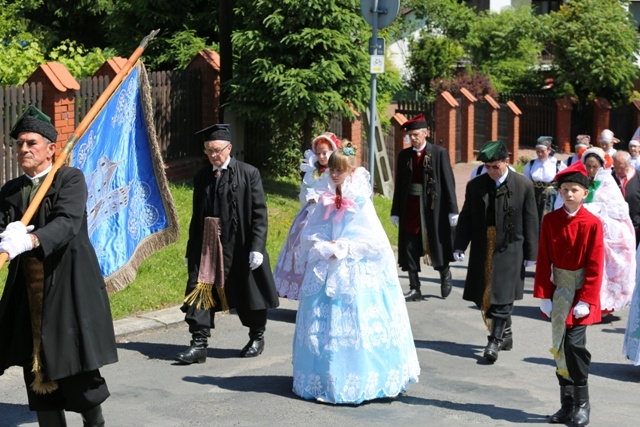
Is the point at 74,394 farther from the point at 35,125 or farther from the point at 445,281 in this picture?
the point at 445,281

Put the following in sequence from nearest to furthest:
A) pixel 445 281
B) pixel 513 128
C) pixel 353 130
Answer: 1. pixel 445 281
2. pixel 353 130
3. pixel 513 128

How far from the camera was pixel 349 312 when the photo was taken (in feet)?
26.8

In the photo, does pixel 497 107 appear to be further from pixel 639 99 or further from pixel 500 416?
pixel 500 416

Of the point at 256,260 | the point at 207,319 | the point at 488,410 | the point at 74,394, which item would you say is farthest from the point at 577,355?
the point at 74,394

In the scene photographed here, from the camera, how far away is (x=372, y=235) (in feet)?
27.2

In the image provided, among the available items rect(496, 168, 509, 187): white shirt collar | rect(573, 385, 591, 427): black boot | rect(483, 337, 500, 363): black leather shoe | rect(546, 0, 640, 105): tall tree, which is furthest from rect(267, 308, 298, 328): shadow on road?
rect(546, 0, 640, 105): tall tree

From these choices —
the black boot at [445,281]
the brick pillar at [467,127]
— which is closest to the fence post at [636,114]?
the brick pillar at [467,127]

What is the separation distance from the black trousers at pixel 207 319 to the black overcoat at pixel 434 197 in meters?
2.90

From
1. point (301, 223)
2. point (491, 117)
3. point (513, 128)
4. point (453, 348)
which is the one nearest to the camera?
→ point (453, 348)

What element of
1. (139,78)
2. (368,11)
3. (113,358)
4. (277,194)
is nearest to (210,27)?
(277,194)

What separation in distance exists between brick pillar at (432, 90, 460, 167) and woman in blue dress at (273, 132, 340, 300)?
14696 mm

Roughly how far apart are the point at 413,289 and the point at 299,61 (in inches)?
238

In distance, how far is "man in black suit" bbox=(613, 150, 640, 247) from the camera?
42.4ft

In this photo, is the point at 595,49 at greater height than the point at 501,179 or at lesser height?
greater
